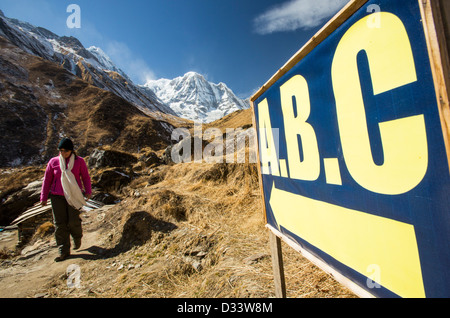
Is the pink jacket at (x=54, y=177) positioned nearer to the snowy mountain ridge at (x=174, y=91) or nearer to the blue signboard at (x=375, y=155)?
the blue signboard at (x=375, y=155)

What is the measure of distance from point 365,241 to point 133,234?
3.24m

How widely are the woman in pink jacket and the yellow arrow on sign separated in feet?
10.7

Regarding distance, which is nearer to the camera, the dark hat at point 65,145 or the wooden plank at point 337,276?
the wooden plank at point 337,276

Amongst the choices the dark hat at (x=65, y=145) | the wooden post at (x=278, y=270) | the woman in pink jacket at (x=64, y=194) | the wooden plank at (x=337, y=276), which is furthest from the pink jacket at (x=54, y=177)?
the wooden plank at (x=337, y=276)

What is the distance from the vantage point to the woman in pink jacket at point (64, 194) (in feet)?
9.50

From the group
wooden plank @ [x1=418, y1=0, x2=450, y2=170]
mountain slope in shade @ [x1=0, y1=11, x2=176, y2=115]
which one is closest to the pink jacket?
wooden plank @ [x1=418, y1=0, x2=450, y2=170]

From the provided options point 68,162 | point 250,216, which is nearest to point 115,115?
point 68,162

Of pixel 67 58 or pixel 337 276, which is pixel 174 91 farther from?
pixel 337 276

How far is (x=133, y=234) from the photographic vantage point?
3139 millimetres

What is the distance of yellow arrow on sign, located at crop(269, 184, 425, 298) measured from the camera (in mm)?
635

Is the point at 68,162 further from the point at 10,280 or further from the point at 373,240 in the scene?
the point at 373,240

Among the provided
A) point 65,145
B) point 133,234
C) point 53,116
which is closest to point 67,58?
point 53,116

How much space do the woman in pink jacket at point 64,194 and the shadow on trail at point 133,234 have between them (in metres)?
0.29
